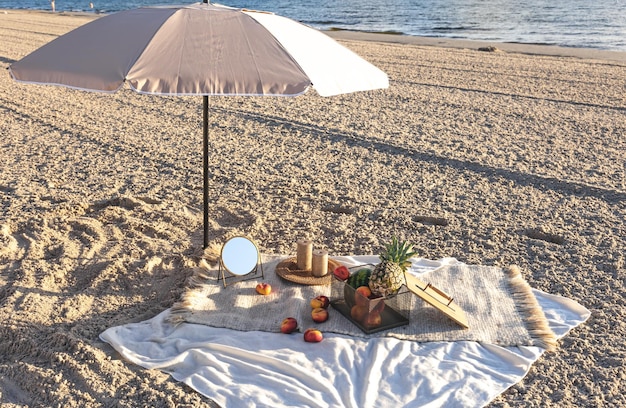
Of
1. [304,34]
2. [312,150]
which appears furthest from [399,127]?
[304,34]

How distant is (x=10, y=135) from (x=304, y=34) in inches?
241

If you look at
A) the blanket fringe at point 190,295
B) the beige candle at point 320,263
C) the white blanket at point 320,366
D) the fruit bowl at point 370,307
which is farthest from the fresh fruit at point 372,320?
the blanket fringe at point 190,295

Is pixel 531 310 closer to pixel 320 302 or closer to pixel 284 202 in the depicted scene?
pixel 320 302

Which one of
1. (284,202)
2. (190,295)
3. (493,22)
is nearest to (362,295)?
(190,295)

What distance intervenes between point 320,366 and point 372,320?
0.58 meters

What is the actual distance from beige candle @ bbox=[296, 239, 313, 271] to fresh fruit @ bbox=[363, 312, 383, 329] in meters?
0.83

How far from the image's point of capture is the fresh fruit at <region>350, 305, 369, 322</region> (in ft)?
14.1

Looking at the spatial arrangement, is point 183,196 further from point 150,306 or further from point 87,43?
point 87,43

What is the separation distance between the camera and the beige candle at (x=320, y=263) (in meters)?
4.84

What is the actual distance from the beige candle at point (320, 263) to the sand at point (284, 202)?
2.29ft

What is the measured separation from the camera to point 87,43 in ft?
13.6

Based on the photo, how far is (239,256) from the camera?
188 inches

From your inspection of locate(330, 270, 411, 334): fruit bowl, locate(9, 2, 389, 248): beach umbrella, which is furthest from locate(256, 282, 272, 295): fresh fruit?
locate(9, 2, 389, 248): beach umbrella

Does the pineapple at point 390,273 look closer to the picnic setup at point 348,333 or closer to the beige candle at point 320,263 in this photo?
the picnic setup at point 348,333
